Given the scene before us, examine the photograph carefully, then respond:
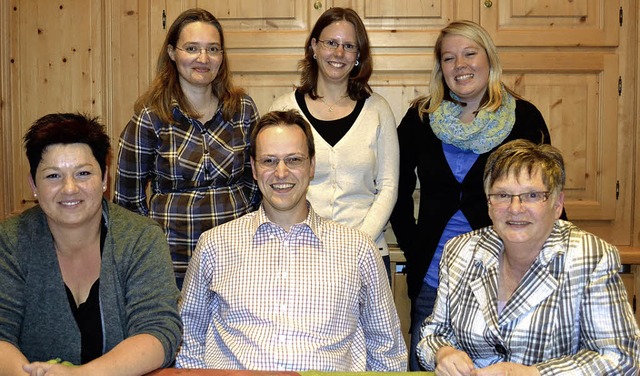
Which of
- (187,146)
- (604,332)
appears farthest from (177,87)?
(604,332)

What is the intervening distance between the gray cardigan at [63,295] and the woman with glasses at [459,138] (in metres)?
1.01

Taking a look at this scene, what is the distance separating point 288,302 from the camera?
197cm

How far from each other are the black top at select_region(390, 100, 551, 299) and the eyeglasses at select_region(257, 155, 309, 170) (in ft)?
2.02

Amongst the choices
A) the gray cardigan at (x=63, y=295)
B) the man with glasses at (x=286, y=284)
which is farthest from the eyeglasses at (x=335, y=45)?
the gray cardigan at (x=63, y=295)

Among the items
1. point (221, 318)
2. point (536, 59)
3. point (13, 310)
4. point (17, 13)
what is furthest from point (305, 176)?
point (17, 13)

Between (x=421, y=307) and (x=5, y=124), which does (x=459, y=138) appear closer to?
(x=421, y=307)

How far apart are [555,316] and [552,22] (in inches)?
70.5

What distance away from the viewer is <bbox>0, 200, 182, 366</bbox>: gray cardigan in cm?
174

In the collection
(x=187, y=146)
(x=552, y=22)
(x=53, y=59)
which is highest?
(x=552, y=22)

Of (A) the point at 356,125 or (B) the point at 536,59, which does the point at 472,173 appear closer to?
(A) the point at 356,125

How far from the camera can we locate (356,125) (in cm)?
260

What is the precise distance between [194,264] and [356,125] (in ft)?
2.71

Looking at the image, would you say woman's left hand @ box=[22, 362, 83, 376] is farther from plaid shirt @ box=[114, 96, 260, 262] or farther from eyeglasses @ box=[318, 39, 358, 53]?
eyeglasses @ box=[318, 39, 358, 53]

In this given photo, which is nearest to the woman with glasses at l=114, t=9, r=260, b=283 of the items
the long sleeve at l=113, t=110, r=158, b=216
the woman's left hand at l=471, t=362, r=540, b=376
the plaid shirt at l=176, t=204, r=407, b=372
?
the long sleeve at l=113, t=110, r=158, b=216
